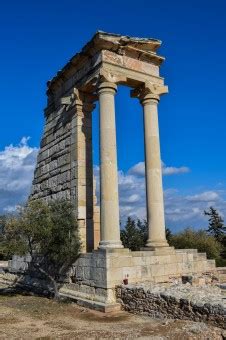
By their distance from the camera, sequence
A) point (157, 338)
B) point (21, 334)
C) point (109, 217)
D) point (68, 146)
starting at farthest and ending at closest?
point (68, 146) → point (109, 217) → point (21, 334) → point (157, 338)

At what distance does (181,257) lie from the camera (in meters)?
16.6

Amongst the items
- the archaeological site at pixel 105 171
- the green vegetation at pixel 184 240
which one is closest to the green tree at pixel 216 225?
the green vegetation at pixel 184 240

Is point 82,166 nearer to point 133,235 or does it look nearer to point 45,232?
point 45,232

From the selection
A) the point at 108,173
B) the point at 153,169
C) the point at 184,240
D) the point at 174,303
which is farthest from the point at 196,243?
the point at 174,303

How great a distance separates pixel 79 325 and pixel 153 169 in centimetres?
776

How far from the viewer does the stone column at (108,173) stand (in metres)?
14.6

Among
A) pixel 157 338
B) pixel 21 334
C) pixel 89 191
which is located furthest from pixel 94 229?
pixel 157 338

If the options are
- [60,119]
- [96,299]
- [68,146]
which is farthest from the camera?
[60,119]

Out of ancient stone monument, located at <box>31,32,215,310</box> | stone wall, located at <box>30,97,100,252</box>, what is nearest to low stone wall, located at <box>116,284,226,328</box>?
ancient stone monument, located at <box>31,32,215,310</box>

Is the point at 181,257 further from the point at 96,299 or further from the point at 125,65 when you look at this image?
the point at 125,65

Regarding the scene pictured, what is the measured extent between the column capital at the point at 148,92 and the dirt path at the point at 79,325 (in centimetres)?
924

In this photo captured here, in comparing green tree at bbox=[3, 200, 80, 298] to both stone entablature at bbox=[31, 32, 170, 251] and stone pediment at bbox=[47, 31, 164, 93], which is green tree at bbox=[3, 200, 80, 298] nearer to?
stone entablature at bbox=[31, 32, 170, 251]

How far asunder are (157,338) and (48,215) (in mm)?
7609

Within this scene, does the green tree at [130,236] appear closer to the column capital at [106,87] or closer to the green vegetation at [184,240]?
the green vegetation at [184,240]
